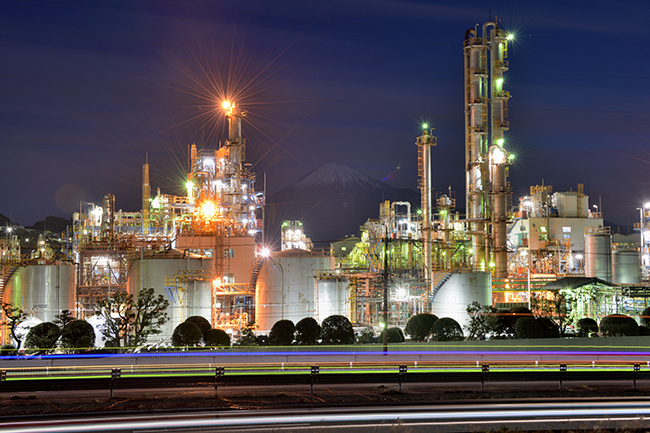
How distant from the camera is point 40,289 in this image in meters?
45.1

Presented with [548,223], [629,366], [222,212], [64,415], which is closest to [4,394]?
[64,415]

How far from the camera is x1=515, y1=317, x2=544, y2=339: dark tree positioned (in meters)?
36.0

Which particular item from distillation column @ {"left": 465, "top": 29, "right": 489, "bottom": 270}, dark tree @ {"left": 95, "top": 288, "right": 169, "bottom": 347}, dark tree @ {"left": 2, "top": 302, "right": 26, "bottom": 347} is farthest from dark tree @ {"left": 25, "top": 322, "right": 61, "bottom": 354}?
distillation column @ {"left": 465, "top": 29, "right": 489, "bottom": 270}

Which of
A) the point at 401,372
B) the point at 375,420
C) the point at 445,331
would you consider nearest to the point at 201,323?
the point at 445,331

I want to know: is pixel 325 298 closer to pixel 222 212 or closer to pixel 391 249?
pixel 391 249

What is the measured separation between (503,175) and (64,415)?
4413 cm

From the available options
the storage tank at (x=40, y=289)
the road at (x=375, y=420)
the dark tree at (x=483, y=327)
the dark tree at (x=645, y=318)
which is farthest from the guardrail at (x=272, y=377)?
the storage tank at (x=40, y=289)

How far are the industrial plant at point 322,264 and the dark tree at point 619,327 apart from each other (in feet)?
22.8

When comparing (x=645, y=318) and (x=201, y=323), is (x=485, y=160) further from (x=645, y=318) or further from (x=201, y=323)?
(x=201, y=323)

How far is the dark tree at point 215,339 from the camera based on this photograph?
34.2 meters

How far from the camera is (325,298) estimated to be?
4678 centimetres

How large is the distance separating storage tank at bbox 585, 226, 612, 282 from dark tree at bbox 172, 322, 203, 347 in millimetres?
43069

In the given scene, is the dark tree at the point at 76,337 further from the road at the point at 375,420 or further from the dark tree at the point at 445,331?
the dark tree at the point at 445,331

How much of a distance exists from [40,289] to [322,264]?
73.8 ft
